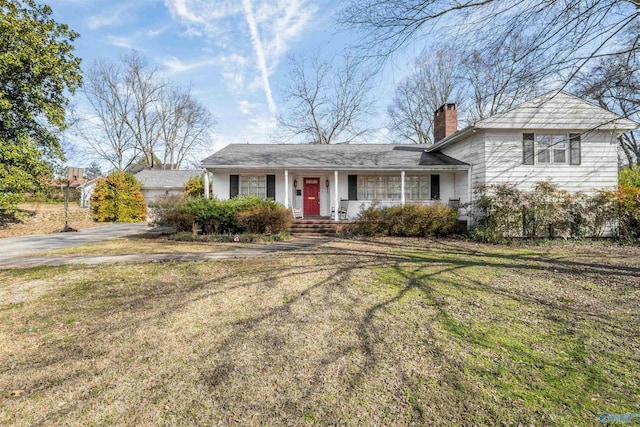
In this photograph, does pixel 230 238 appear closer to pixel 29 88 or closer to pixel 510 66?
pixel 510 66

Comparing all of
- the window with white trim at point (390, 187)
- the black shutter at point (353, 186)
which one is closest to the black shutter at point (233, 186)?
the black shutter at point (353, 186)

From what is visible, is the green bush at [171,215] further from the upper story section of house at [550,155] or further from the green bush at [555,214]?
the upper story section of house at [550,155]

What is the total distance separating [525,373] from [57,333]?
4.70 m

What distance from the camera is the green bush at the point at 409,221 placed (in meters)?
11.1

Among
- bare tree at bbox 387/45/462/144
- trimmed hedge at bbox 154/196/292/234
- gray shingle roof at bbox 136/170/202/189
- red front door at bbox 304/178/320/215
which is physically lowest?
trimmed hedge at bbox 154/196/292/234

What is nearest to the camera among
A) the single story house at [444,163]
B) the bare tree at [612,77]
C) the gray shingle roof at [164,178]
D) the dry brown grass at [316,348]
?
the dry brown grass at [316,348]

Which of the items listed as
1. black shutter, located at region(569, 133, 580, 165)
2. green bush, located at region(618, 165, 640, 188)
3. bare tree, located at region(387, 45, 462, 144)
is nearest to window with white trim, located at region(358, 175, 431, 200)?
black shutter, located at region(569, 133, 580, 165)

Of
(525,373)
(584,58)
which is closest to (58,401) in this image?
(525,373)

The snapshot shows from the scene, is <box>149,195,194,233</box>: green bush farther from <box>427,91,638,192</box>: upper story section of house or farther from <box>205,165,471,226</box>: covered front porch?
<box>427,91,638,192</box>: upper story section of house

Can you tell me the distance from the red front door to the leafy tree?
12.1 meters

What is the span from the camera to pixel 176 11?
11523 mm

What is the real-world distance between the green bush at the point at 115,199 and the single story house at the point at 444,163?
9.40m

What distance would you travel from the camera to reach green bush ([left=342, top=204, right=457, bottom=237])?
11.1m

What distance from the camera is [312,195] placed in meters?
15.4
